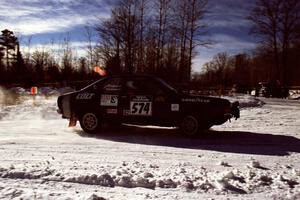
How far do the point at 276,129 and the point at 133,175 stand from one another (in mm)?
6423

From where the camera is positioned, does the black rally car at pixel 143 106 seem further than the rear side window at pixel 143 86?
No

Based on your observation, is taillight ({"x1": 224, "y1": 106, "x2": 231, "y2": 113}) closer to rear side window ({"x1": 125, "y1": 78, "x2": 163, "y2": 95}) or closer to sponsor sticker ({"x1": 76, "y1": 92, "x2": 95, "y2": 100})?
rear side window ({"x1": 125, "y1": 78, "x2": 163, "y2": 95})

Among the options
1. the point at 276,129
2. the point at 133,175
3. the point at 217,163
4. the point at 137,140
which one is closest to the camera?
the point at 133,175

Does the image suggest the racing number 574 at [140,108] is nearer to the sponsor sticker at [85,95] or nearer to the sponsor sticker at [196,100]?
the sponsor sticker at [196,100]

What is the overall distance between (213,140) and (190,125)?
0.72m

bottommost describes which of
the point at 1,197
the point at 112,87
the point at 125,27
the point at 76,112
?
the point at 1,197

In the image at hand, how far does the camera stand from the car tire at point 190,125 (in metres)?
8.88

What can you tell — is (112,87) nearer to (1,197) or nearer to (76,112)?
(76,112)

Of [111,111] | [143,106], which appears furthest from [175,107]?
[111,111]

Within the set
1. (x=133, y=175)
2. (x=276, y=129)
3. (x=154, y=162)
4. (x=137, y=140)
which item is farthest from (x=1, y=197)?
(x=276, y=129)

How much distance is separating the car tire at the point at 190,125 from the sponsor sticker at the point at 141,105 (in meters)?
0.91

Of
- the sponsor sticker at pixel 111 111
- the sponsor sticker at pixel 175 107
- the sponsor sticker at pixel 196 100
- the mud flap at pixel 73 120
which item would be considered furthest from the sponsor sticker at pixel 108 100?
the sponsor sticker at pixel 196 100

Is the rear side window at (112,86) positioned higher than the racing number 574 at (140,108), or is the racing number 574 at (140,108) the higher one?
the rear side window at (112,86)

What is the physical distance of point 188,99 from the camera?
8.84m
